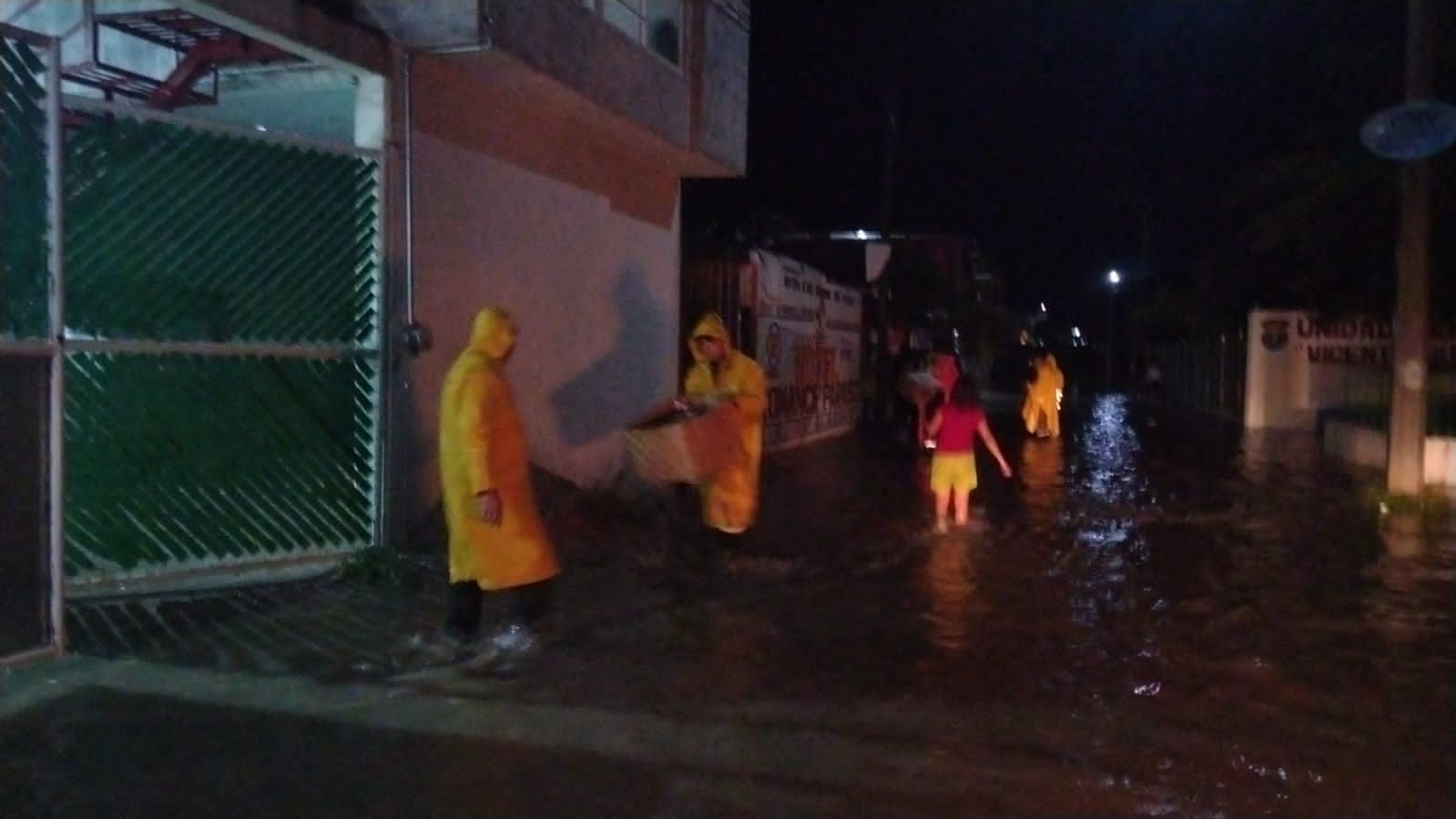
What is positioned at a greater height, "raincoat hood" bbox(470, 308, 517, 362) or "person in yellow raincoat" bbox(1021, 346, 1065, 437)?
"raincoat hood" bbox(470, 308, 517, 362)

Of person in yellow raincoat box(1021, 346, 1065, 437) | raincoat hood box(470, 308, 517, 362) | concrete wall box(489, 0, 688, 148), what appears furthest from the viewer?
person in yellow raincoat box(1021, 346, 1065, 437)

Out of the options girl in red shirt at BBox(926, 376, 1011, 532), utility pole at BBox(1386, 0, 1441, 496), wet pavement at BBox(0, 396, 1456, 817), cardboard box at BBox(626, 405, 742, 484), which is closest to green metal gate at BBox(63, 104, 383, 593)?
wet pavement at BBox(0, 396, 1456, 817)

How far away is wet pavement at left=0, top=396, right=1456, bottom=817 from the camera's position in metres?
5.79

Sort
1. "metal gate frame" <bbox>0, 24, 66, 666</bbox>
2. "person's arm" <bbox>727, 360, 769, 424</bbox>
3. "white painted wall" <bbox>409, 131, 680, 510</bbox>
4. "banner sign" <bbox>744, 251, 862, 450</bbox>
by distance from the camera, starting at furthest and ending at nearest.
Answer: "banner sign" <bbox>744, 251, 862, 450</bbox>, "white painted wall" <bbox>409, 131, 680, 510</bbox>, "person's arm" <bbox>727, 360, 769, 424</bbox>, "metal gate frame" <bbox>0, 24, 66, 666</bbox>

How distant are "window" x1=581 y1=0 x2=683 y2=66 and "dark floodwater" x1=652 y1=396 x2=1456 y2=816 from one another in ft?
13.5

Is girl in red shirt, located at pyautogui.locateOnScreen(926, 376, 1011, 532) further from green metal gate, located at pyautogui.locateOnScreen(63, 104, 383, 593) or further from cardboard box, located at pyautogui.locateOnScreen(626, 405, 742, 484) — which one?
green metal gate, located at pyautogui.locateOnScreen(63, 104, 383, 593)

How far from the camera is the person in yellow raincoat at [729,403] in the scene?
9.65 m


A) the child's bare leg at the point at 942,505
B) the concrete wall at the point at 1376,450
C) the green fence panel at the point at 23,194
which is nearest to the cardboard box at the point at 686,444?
the child's bare leg at the point at 942,505

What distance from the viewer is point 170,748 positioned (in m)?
6.14

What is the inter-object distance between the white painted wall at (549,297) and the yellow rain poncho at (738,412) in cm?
185

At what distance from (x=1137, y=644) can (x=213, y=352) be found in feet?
17.0

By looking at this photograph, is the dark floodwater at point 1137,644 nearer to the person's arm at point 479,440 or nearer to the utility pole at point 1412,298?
the utility pole at point 1412,298

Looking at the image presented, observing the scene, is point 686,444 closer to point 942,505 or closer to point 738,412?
point 738,412

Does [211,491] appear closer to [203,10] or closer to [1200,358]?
[203,10]
